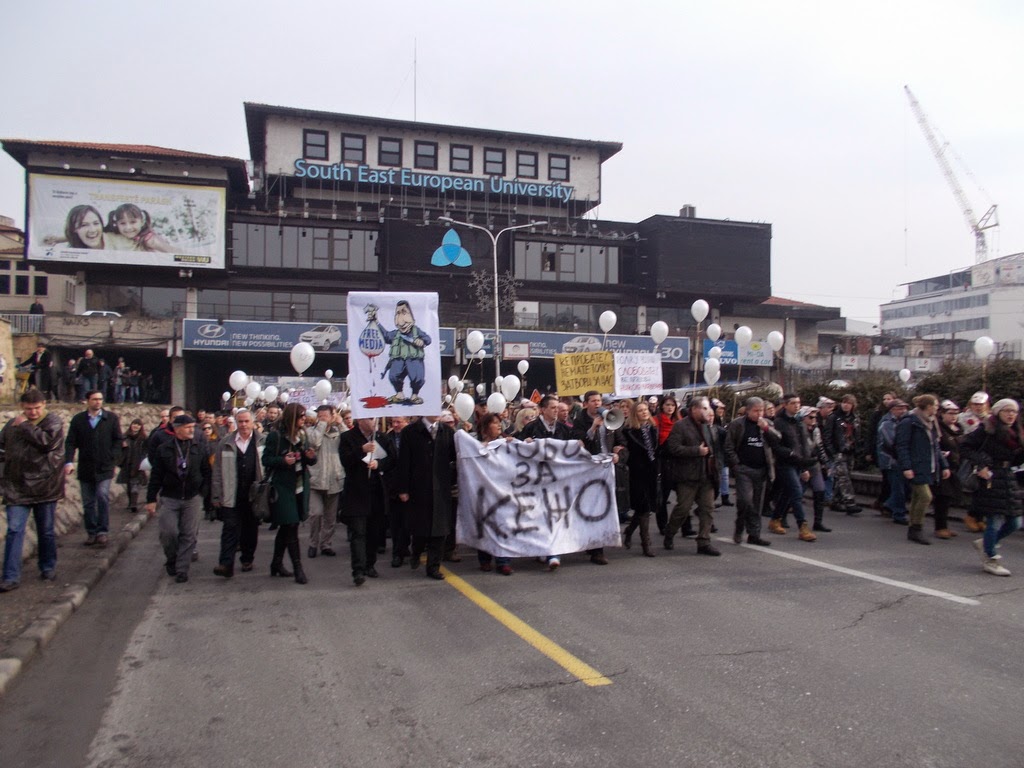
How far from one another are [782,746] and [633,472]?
17.6 feet

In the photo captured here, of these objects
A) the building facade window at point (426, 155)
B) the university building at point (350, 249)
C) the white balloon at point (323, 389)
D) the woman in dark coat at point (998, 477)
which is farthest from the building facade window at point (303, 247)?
the woman in dark coat at point (998, 477)

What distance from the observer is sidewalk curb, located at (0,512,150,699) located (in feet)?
17.8

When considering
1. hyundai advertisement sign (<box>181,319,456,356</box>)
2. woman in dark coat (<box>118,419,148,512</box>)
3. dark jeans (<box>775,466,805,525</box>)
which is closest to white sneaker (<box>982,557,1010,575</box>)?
dark jeans (<box>775,466,805,525</box>)

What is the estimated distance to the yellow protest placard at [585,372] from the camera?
1389cm

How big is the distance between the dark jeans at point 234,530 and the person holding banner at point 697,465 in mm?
4640

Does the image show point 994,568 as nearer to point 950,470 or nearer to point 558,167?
point 950,470

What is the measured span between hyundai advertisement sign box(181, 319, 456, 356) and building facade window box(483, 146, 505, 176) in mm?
17857

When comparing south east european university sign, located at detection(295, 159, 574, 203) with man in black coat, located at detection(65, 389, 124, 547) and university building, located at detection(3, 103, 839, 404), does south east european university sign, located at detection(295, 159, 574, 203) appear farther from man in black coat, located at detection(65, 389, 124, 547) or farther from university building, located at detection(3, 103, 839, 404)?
man in black coat, located at detection(65, 389, 124, 547)

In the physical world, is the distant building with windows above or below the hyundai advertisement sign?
above

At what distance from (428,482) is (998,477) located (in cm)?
554

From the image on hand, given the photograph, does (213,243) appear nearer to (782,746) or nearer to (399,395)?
(399,395)

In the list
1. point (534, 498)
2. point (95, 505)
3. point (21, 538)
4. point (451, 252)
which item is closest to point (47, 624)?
point (21, 538)

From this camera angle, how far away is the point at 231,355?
4484 centimetres

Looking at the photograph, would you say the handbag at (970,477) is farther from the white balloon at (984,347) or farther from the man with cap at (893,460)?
the white balloon at (984,347)
